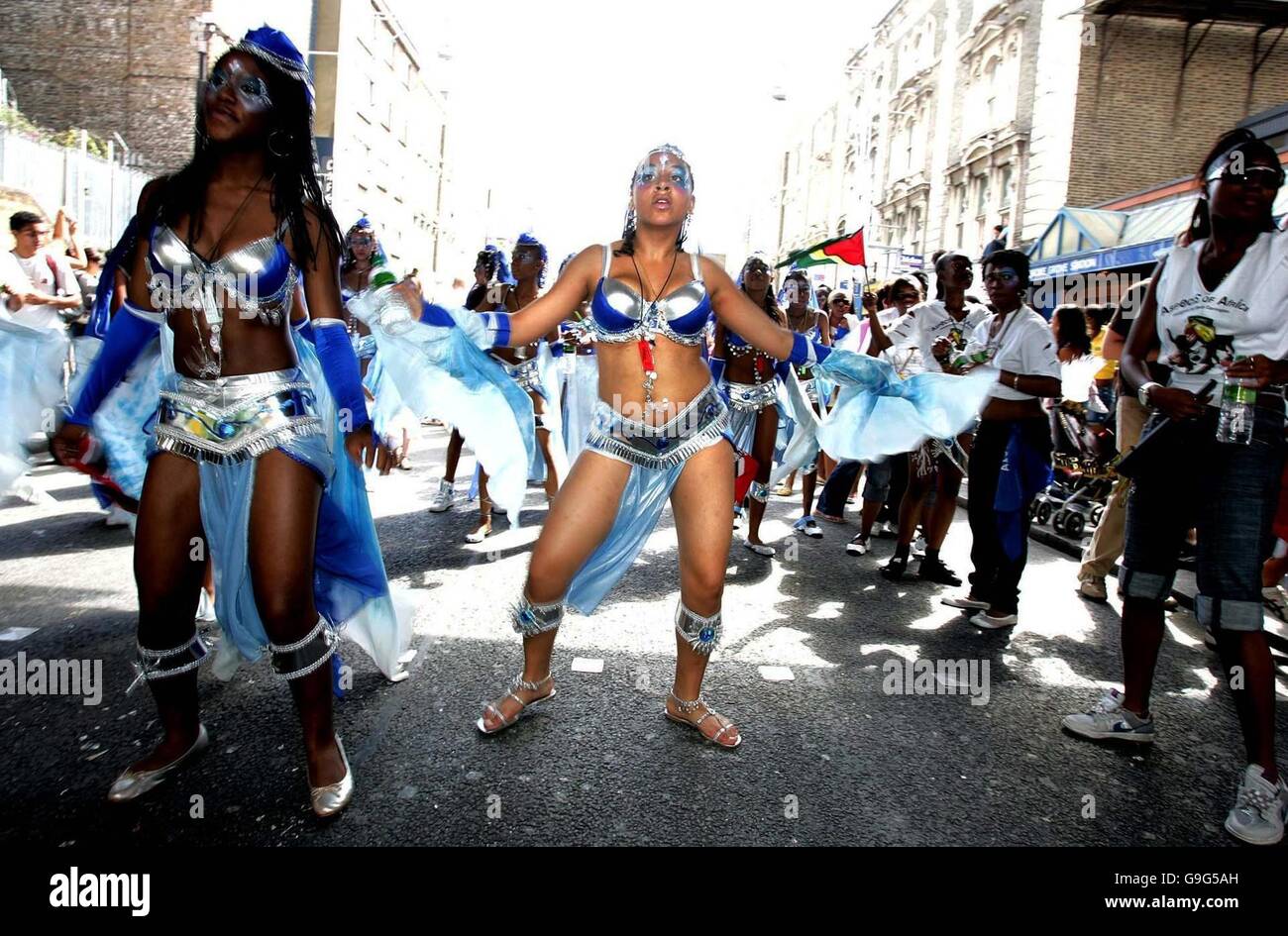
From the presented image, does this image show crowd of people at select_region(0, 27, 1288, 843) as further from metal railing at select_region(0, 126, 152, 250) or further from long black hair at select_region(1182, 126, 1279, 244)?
metal railing at select_region(0, 126, 152, 250)

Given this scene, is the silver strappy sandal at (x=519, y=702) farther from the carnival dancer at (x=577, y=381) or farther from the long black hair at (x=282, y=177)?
the carnival dancer at (x=577, y=381)

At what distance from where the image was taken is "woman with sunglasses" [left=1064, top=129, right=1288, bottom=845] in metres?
2.93

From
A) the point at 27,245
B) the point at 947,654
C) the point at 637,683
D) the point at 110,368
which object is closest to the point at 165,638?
the point at 110,368

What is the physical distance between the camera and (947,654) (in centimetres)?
459

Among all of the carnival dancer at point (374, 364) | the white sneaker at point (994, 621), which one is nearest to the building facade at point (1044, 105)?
the carnival dancer at point (374, 364)

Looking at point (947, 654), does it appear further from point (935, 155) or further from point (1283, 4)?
point (935, 155)

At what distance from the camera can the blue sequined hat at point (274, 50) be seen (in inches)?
107

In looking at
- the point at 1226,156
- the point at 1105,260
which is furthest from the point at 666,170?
the point at 1105,260

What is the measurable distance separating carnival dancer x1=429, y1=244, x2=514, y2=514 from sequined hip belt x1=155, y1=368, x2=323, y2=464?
459 cm

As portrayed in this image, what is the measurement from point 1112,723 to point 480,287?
5.87 m

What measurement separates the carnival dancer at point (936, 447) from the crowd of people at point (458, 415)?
1.54m

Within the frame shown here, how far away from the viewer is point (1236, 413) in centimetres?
299

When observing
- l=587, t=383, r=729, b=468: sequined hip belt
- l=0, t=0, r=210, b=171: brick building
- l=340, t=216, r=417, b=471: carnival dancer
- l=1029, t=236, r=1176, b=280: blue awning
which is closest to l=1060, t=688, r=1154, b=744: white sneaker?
l=587, t=383, r=729, b=468: sequined hip belt

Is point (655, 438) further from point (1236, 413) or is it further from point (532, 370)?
point (532, 370)
